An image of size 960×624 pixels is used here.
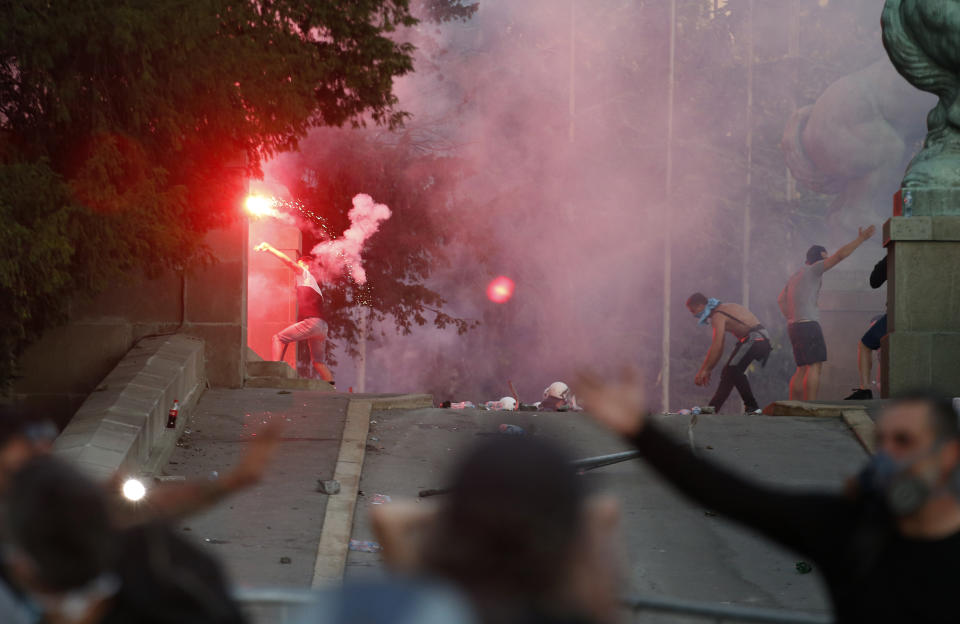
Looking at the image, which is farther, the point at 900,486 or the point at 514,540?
the point at 900,486

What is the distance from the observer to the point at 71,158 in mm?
9016

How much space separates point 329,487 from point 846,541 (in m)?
6.14

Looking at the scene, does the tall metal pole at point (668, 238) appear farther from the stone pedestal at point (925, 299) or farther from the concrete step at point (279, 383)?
the stone pedestal at point (925, 299)

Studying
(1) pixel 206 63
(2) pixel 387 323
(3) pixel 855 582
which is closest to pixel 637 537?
(1) pixel 206 63

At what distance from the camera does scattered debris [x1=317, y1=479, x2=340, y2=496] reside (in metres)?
8.38

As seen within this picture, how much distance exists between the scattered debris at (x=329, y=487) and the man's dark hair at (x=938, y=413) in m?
6.21

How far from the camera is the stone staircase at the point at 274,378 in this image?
41.1ft

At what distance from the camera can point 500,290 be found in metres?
41.9

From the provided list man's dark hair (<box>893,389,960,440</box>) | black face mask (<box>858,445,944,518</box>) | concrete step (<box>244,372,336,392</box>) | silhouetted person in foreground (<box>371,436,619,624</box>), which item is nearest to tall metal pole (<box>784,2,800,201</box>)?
concrete step (<box>244,372,336,392</box>)

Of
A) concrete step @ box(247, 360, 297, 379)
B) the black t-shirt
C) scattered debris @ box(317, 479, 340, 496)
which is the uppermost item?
the black t-shirt

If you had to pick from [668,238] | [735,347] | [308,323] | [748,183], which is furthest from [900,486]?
[748,183]

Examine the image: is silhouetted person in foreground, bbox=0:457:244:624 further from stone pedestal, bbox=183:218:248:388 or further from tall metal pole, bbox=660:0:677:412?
tall metal pole, bbox=660:0:677:412

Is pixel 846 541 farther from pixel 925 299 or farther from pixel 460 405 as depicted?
pixel 460 405

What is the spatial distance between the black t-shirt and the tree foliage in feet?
20.4
